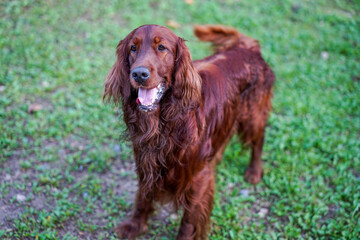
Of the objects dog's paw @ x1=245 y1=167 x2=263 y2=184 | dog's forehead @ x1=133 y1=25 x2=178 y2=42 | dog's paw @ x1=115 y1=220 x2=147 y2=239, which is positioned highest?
dog's forehead @ x1=133 y1=25 x2=178 y2=42

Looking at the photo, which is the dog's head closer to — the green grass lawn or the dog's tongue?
the dog's tongue

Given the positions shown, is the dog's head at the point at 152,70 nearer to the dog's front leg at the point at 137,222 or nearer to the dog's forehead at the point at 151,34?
the dog's forehead at the point at 151,34

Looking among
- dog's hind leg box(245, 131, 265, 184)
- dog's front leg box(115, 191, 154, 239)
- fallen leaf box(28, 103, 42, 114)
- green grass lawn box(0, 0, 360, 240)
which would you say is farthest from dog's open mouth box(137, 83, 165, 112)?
fallen leaf box(28, 103, 42, 114)

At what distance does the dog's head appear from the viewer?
252 centimetres

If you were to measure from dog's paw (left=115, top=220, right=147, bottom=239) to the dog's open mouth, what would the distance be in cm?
145

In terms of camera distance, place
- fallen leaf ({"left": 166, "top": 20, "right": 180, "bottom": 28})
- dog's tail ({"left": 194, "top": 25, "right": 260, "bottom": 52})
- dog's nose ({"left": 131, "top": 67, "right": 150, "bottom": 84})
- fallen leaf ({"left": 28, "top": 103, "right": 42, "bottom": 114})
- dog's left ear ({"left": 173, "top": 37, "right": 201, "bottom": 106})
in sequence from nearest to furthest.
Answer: dog's nose ({"left": 131, "top": 67, "right": 150, "bottom": 84}), dog's left ear ({"left": 173, "top": 37, "right": 201, "bottom": 106}), dog's tail ({"left": 194, "top": 25, "right": 260, "bottom": 52}), fallen leaf ({"left": 28, "top": 103, "right": 42, "bottom": 114}), fallen leaf ({"left": 166, "top": 20, "right": 180, "bottom": 28})

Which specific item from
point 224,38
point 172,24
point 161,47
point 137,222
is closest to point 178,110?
point 161,47

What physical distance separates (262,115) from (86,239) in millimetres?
2395

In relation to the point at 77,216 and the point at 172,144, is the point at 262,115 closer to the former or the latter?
the point at 172,144

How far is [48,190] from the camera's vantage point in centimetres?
363

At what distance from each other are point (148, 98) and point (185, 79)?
0.35 metres

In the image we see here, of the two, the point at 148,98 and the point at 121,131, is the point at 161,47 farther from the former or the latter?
the point at 121,131

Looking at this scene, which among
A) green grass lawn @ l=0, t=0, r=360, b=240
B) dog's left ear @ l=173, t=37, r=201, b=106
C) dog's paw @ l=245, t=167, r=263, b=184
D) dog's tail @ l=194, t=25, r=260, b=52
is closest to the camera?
dog's left ear @ l=173, t=37, r=201, b=106

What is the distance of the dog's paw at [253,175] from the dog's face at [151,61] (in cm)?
201
